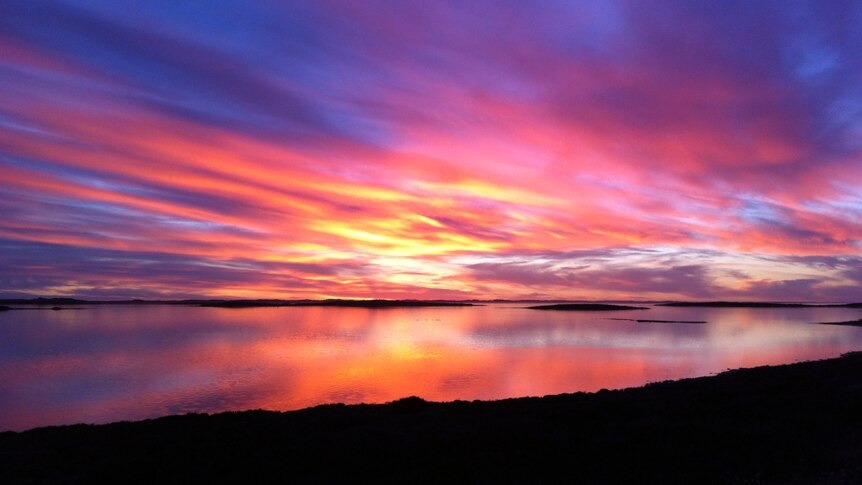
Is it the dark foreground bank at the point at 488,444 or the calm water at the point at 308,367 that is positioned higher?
the dark foreground bank at the point at 488,444

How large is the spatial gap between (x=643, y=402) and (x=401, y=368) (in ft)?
95.4

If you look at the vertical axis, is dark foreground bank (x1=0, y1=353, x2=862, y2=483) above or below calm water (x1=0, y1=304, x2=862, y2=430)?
above

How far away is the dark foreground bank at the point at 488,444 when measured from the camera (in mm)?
15195

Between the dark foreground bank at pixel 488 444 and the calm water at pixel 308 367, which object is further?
the calm water at pixel 308 367

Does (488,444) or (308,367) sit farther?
(308,367)

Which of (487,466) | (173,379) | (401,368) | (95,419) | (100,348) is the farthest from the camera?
(100,348)

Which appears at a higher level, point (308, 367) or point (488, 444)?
point (488, 444)

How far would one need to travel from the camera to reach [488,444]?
1827 centimetres

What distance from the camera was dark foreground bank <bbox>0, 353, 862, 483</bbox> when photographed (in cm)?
1520

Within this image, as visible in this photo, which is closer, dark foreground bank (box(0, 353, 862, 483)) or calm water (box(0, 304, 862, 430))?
dark foreground bank (box(0, 353, 862, 483))

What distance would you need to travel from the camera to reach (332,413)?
2655cm

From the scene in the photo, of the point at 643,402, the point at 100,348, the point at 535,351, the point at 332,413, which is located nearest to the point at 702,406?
the point at 643,402

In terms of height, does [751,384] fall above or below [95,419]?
above

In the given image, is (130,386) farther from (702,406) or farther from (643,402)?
(702,406)
